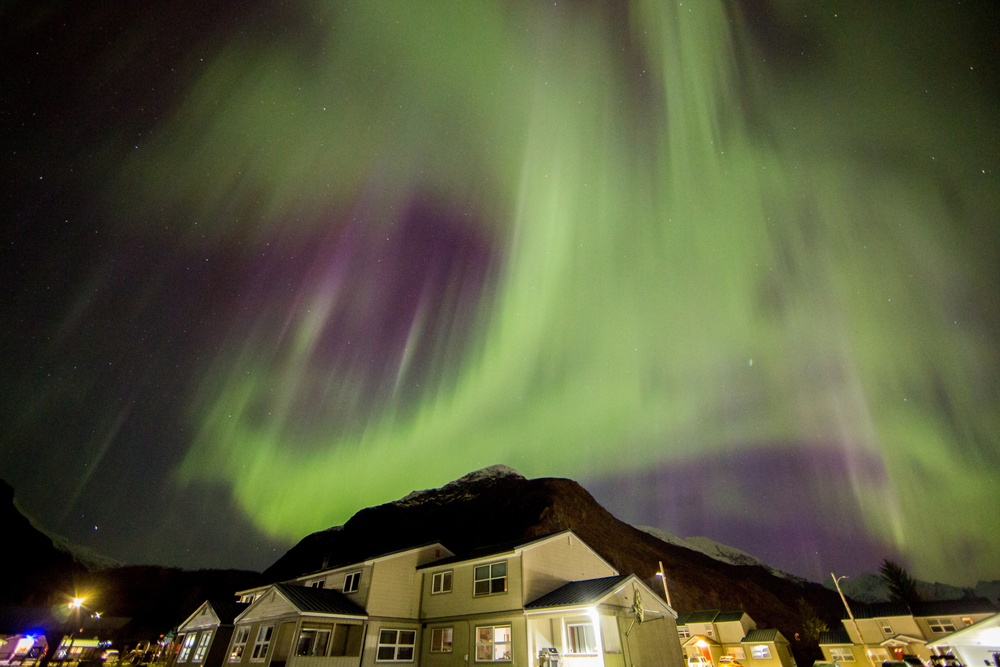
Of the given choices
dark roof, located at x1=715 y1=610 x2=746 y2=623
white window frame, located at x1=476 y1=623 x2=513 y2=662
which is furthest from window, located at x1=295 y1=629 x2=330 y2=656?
dark roof, located at x1=715 y1=610 x2=746 y2=623

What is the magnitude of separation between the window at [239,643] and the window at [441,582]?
1084cm

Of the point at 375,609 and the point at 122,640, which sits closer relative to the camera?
the point at 375,609

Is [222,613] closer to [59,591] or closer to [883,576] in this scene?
[883,576]

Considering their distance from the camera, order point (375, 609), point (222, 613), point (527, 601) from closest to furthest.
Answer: point (527, 601) < point (375, 609) < point (222, 613)

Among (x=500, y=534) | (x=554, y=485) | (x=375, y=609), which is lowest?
(x=375, y=609)

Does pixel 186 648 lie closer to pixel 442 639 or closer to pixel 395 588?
pixel 395 588

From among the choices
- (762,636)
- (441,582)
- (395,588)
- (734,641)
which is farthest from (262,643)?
(762,636)

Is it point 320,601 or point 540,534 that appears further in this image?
point 540,534

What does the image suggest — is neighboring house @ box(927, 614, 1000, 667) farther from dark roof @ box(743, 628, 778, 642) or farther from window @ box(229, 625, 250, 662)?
window @ box(229, 625, 250, 662)

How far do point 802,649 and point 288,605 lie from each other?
96.1 m

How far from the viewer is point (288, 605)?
25031 millimetres

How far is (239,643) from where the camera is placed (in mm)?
27375

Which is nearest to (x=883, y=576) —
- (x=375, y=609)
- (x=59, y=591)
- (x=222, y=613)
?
(x=375, y=609)

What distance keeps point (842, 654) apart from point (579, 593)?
49723 mm
